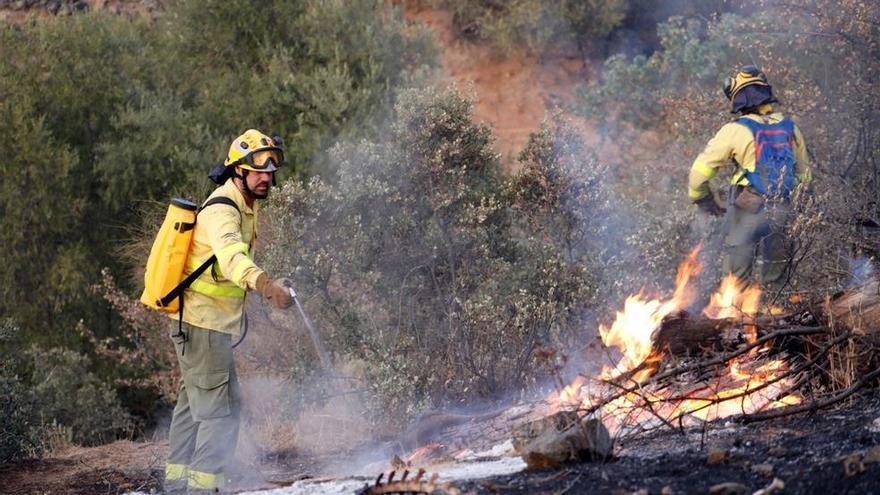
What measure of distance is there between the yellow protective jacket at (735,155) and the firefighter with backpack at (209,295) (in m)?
3.01

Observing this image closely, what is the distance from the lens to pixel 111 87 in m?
14.5

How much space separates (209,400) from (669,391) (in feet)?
8.29

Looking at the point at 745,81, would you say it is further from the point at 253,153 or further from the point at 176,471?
the point at 176,471

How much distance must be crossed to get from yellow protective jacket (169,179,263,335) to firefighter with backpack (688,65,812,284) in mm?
3248

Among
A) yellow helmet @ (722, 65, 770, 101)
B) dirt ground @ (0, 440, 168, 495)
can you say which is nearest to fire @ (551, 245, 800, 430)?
yellow helmet @ (722, 65, 770, 101)

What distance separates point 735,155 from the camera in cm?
851

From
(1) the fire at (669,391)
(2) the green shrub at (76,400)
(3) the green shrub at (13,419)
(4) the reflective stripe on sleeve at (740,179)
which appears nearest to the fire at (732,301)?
(1) the fire at (669,391)

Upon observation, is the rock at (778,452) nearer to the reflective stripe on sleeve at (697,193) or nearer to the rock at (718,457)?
the rock at (718,457)

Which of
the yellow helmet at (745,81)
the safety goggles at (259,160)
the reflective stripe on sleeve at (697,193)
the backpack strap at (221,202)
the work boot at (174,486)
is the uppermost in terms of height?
the yellow helmet at (745,81)

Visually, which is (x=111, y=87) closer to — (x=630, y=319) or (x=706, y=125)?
(x=706, y=125)

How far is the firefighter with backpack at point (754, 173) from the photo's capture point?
27.5 ft

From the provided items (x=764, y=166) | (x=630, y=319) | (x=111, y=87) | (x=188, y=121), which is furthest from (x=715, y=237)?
(x=111, y=87)

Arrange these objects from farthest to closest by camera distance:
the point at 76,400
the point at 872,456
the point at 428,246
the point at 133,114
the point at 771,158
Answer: the point at 133,114 → the point at 76,400 → the point at 428,246 → the point at 771,158 → the point at 872,456

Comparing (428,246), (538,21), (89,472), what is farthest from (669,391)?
(538,21)
